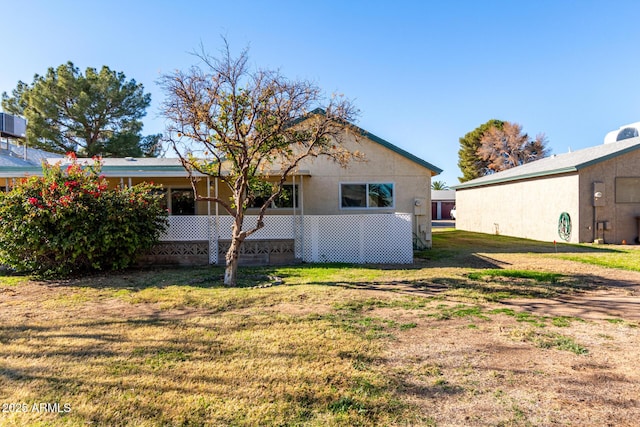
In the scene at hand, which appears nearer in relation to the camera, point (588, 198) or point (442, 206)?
point (588, 198)

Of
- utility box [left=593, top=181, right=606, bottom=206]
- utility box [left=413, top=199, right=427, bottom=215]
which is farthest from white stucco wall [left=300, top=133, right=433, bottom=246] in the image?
utility box [left=593, top=181, right=606, bottom=206]

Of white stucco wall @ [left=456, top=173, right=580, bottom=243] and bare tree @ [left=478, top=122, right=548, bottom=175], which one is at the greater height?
bare tree @ [left=478, top=122, right=548, bottom=175]

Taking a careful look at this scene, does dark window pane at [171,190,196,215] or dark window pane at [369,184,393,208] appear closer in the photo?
dark window pane at [369,184,393,208]

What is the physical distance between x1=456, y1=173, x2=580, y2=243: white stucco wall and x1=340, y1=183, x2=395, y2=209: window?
309 inches

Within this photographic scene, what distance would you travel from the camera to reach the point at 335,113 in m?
7.85

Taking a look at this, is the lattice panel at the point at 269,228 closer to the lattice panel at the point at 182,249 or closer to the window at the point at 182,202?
the lattice panel at the point at 182,249

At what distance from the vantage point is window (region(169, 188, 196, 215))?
13867 millimetres

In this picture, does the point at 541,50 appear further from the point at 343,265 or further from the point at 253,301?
the point at 253,301

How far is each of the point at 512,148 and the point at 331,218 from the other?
3809cm

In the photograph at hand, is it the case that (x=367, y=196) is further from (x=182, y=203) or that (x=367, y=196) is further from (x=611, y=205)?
(x=611, y=205)

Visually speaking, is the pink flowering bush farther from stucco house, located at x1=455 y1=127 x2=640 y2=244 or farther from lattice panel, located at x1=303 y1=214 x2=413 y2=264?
stucco house, located at x1=455 y1=127 x2=640 y2=244

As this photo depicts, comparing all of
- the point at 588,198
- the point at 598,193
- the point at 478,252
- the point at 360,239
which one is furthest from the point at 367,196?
the point at 598,193

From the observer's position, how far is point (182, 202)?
14.0m

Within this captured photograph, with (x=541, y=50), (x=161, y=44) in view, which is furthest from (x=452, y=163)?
Answer: (x=161, y=44)
